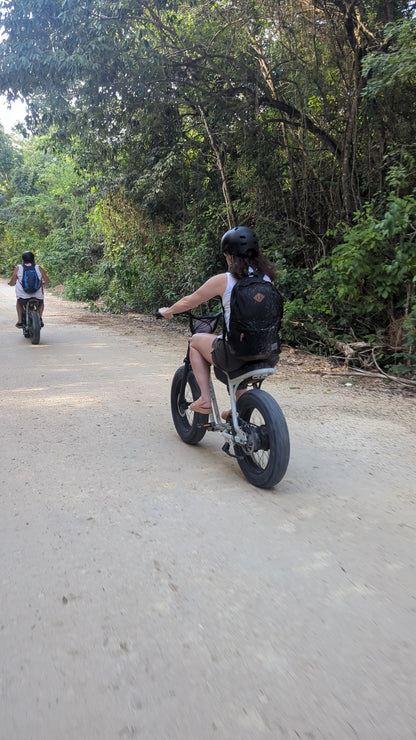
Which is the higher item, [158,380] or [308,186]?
[308,186]

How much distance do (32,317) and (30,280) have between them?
0.67 metres

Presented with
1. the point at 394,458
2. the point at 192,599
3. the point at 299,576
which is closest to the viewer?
the point at 192,599

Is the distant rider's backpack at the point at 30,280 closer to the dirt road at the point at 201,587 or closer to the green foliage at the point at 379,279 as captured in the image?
the green foliage at the point at 379,279

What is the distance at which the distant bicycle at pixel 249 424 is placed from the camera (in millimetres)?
3486

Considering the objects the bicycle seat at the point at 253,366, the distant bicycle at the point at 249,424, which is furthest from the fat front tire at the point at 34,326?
the bicycle seat at the point at 253,366

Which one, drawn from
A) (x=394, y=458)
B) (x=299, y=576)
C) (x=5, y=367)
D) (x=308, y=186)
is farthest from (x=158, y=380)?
(x=308, y=186)

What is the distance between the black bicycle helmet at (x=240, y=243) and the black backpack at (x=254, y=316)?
0.55 feet

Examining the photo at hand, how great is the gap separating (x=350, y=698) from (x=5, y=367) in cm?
691

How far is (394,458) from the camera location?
4410 mm

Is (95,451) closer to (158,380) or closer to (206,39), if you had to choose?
(158,380)

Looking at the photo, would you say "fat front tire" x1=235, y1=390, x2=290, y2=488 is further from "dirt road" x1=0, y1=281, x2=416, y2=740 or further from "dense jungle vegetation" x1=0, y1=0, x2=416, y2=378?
"dense jungle vegetation" x1=0, y1=0, x2=416, y2=378

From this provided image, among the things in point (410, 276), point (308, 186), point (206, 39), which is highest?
point (206, 39)

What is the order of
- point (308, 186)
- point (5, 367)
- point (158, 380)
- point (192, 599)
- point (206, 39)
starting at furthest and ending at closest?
1. point (308, 186)
2. point (206, 39)
3. point (5, 367)
4. point (158, 380)
5. point (192, 599)

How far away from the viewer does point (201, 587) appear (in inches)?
99.9
